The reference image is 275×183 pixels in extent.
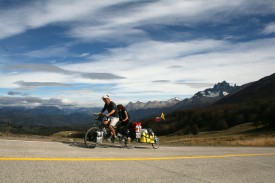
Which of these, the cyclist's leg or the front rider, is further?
the cyclist's leg

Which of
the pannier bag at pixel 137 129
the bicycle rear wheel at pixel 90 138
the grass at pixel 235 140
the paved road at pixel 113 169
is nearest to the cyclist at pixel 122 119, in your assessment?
the pannier bag at pixel 137 129

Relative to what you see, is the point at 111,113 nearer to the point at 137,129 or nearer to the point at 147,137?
the point at 137,129

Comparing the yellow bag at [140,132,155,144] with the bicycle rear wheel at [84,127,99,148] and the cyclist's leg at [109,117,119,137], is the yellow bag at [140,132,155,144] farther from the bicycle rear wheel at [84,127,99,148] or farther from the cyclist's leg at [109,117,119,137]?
the bicycle rear wheel at [84,127,99,148]

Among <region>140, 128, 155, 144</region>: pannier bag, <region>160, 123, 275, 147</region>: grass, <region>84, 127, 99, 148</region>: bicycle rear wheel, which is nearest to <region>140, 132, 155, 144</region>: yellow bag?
<region>140, 128, 155, 144</region>: pannier bag

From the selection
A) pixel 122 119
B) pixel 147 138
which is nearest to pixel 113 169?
pixel 122 119

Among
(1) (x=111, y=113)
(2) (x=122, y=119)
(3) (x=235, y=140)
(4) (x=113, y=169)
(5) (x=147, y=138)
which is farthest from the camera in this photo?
(3) (x=235, y=140)

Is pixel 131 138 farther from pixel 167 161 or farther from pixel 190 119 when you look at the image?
pixel 190 119

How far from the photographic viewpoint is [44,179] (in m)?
6.81

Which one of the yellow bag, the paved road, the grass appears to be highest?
the yellow bag

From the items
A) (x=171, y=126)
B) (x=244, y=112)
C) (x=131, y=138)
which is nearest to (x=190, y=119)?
(x=171, y=126)

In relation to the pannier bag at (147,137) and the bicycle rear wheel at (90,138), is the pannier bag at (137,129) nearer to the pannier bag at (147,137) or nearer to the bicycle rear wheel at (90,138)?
the pannier bag at (147,137)

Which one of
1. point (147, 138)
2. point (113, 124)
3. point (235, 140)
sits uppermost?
point (113, 124)

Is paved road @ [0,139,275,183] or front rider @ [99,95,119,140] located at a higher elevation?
front rider @ [99,95,119,140]

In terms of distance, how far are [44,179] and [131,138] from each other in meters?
8.77
